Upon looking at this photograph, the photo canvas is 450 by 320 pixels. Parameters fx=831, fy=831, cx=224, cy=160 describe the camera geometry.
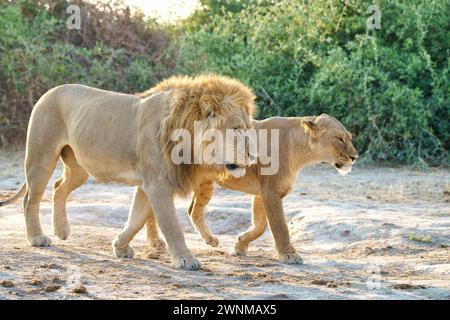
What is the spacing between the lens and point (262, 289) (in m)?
4.80

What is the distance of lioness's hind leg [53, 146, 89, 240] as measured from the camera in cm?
640

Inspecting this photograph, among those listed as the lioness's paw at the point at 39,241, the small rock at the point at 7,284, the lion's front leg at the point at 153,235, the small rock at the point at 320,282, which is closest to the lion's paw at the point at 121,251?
the lion's front leg at the point at 153,235

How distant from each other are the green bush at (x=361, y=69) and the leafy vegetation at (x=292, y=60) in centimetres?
2

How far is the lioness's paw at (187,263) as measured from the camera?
5359mm

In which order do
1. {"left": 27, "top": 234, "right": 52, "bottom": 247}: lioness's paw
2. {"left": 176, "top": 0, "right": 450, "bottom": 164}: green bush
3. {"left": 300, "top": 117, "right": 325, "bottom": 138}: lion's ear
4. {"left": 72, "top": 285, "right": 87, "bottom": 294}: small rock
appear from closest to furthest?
{"left": 72, "top": 285, "right": 87, "bottom": 294}: small rock < {"left": 300, "top": 117, "right": 325, "bottom": 138}: lion's ear < {"left": 27, "top": 234, "right": 52, "bottom": 247}: lioness's paw < {"left": 176, "top": 0, "right": 450, "bottom": 164}: green bush

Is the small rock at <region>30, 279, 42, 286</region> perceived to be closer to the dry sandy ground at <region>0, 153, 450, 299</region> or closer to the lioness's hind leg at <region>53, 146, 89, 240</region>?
the dry sandy ground at <region>0, 153, 450, 299</region>

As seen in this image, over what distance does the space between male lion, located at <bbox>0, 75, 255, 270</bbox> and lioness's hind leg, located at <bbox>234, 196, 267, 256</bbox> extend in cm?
68

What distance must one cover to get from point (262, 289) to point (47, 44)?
8776mm

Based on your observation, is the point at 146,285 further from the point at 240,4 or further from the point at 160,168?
the point at 240,4

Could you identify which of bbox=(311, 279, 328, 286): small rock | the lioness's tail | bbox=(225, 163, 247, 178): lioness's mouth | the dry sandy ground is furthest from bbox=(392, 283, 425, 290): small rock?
the lioness's tail

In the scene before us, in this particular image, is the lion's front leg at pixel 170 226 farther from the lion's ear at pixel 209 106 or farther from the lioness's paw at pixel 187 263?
the lion's ear at pixel 209 106

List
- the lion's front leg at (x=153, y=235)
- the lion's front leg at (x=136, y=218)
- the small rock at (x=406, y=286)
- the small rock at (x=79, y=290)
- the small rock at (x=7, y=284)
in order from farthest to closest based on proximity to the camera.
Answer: the lion's front leg at (x=153, y=235)
the lion's front leg at (x=136, y=218)
the small rock at (x=406, y=286)
the small rock at (x=7, y=284)
the small rock at (x=79, y=290)

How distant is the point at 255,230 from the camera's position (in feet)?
20.3
